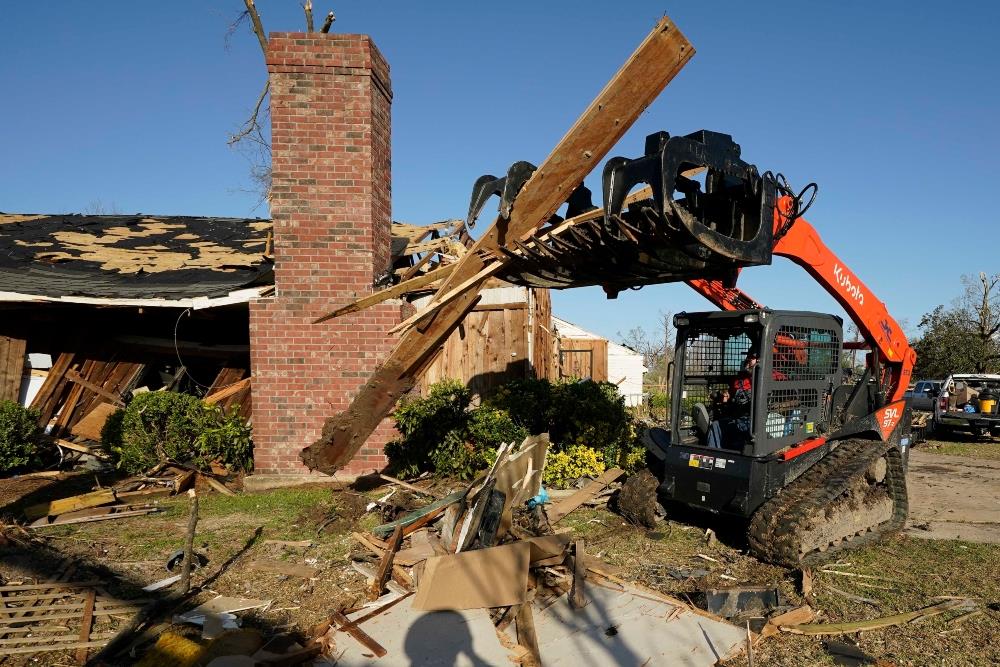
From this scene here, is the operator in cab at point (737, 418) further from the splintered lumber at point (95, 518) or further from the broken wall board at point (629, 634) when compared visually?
the splintered lumber at point (95, 518)

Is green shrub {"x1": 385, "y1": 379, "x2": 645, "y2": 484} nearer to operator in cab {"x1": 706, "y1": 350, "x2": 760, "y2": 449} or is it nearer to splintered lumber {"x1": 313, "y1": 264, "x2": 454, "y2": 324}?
operator in cab {"x1": 706, "y1": 350, "x2": 760, "y2": 449}

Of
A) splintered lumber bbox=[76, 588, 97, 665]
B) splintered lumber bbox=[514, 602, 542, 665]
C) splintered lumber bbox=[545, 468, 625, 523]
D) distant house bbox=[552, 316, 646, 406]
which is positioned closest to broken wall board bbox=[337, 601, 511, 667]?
splintered lumber bbox=[514, 602, 542, 665]

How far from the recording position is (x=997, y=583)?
5.23 meters

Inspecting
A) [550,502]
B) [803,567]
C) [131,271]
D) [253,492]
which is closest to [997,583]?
[803,567]

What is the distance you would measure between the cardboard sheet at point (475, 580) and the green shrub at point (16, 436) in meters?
8.41

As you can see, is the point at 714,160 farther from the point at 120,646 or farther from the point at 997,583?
the point at 120,646

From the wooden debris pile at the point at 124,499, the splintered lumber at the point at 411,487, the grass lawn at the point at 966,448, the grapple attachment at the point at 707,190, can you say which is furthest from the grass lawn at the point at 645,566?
the grass lawn at the point at 966,448

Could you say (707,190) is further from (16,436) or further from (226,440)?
(16,436)

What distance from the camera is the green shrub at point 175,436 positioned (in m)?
8.73

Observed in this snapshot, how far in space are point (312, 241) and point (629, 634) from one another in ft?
21.3

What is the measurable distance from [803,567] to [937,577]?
123cm

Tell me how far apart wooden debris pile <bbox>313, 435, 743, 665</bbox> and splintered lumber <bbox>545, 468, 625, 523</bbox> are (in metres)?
1.55

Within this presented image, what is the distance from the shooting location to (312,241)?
339 inches

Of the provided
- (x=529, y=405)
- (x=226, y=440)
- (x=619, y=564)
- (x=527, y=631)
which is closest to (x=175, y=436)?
(x=226, y=440)
